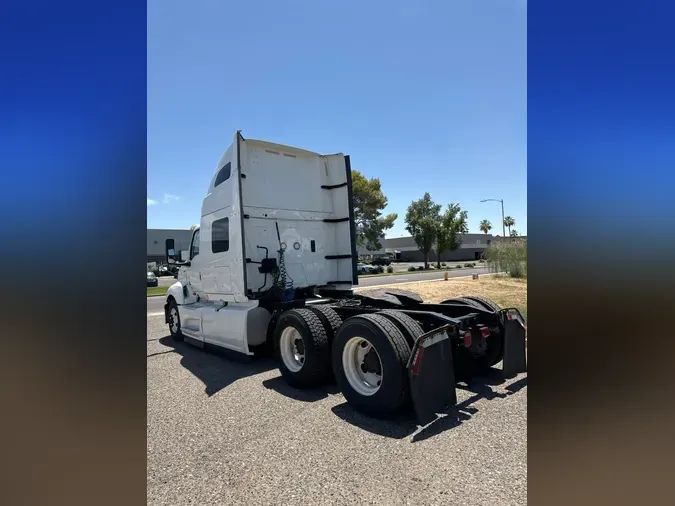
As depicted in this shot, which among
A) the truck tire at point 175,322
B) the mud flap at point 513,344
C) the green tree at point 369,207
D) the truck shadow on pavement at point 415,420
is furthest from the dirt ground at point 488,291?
the green tree at point 369,207

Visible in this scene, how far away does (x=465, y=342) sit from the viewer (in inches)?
171

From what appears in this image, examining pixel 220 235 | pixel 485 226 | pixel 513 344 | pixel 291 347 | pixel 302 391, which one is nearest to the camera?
pixel 513 344

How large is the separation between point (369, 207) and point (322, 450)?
3840 centimetres

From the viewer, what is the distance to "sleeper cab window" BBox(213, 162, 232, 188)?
263 inches

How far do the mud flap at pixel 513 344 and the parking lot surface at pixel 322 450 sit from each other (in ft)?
0.80

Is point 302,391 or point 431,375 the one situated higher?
point 431,375

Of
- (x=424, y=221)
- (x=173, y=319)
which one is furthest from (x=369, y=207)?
(x=173, y=319)

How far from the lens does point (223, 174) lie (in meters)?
6.85

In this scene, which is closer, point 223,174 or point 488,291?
point 223,174

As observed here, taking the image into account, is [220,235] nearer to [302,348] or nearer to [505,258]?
[302,348]

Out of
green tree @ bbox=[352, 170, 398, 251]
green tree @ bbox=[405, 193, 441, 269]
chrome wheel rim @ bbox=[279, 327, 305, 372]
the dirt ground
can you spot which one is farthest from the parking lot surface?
green tree @ bbox=[405, 193, 441, 269]

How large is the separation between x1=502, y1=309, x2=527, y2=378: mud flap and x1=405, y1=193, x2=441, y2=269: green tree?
4278 cm

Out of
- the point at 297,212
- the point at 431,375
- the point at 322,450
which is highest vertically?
the point at 297,212
